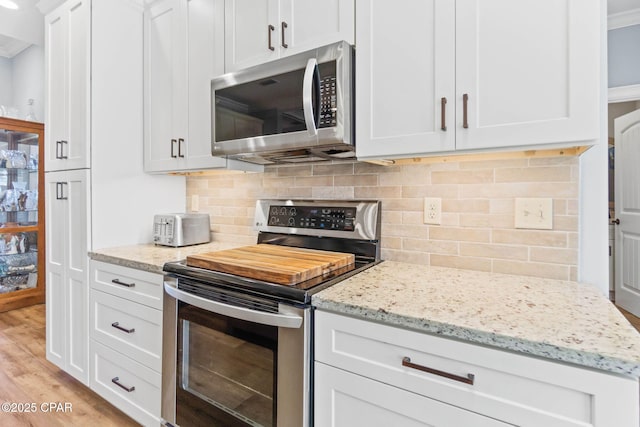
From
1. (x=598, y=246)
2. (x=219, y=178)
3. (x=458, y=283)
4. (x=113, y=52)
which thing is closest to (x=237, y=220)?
(x=219, y=178)

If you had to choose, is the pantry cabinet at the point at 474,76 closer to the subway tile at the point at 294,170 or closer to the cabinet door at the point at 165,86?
the subway tile at the point at 294,170

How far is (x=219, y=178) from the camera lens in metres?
2.26

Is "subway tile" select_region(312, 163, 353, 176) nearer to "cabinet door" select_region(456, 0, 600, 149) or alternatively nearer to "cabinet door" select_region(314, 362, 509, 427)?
"cabinet door" select_region(456, 0, 600, 149)

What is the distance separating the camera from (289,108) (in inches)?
56.9

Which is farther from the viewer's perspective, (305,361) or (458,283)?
(458,283)

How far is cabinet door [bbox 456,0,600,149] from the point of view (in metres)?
1.00

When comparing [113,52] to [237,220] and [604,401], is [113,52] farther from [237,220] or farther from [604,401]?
[604,401]

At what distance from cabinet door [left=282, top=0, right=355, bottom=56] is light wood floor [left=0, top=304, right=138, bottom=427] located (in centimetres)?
209

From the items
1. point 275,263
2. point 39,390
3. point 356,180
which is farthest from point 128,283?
point 356,180

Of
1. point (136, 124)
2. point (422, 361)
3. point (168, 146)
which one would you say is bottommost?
point (422, 361)

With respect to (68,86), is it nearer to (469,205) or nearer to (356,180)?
(356,180)

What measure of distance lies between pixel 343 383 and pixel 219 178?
1603 millimetres

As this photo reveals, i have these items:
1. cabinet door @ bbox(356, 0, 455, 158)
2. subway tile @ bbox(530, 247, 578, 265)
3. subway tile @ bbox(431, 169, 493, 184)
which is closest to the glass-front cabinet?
cabinet door @ bbox(356, 0, 455, 158)

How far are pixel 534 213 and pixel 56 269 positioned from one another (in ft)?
8.82
